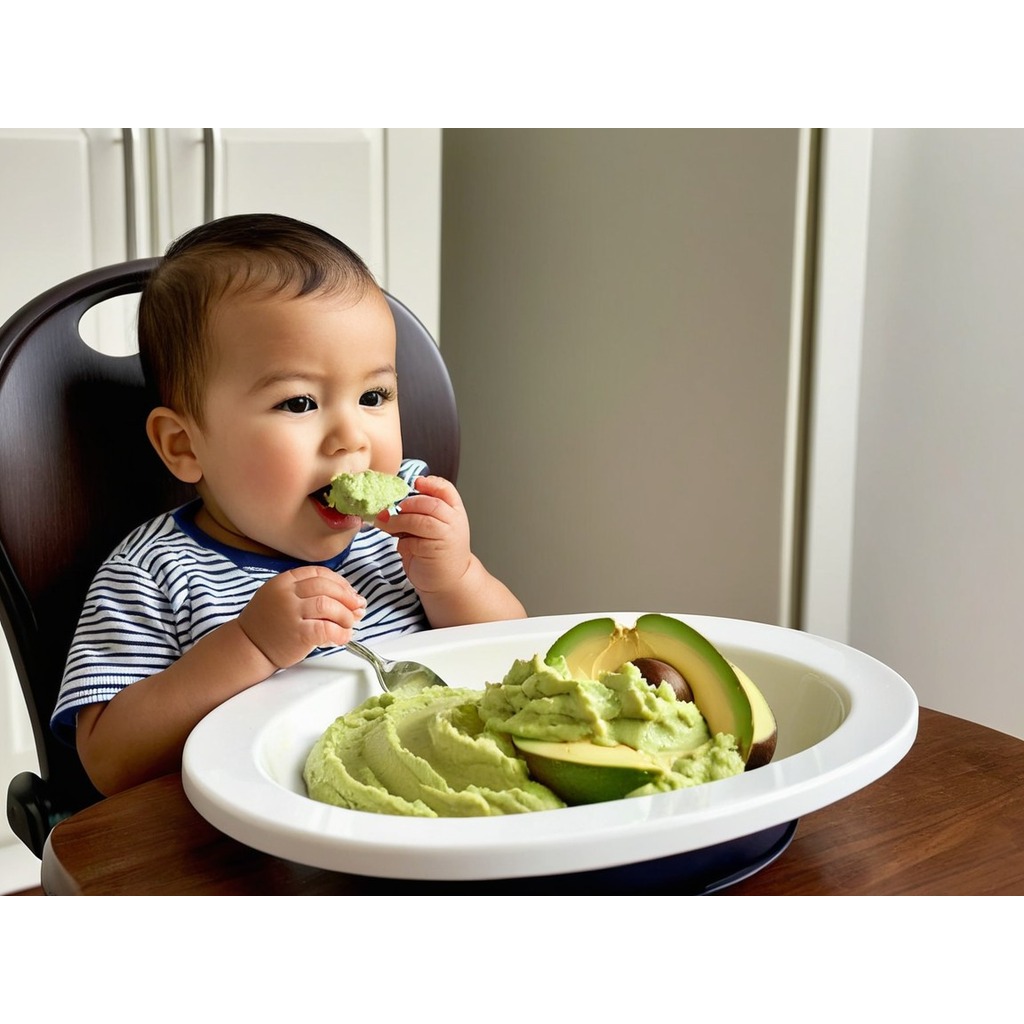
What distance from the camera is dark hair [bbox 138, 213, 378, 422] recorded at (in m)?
0.94

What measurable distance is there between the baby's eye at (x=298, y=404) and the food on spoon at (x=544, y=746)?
1.11 ft

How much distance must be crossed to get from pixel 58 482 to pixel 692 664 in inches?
23.5

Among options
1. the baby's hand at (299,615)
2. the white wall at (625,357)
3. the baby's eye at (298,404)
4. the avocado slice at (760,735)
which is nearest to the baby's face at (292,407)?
the baby's eye at (298,404)

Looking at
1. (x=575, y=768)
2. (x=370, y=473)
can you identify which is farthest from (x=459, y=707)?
(x=370, y=473)

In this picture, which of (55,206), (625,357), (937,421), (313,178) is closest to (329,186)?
(313,178)

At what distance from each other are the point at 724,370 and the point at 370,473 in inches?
39.5

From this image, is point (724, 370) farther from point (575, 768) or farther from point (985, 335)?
point (575, 768)

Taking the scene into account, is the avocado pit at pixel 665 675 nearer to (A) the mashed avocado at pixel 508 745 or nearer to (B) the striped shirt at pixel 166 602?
(A) the mashed avocado at pixel 508 745

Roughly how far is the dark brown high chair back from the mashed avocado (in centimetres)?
39

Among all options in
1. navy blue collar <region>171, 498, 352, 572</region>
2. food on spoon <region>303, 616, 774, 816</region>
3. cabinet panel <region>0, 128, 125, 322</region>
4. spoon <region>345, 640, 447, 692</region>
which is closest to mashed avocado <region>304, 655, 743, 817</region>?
food on spoon <region>303, 616, 774, 816</region>

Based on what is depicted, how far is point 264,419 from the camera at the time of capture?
3.01ft

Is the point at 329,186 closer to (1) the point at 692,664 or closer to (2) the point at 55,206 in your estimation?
(2) the point at 55,206

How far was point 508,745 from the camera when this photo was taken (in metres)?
0.61

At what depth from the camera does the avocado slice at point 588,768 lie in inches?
22.4
